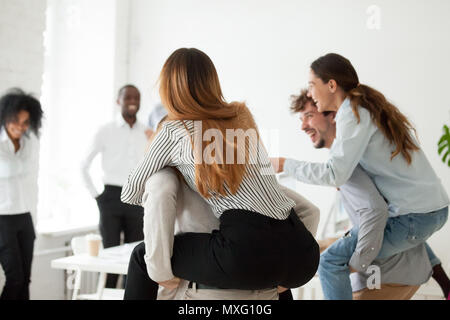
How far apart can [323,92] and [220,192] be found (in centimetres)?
102

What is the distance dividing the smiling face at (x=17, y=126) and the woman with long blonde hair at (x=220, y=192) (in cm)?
226

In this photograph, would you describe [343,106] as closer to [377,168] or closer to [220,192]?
[377,168]

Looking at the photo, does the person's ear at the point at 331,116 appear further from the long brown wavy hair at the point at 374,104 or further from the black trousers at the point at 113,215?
the black trousers at the point at 113,215

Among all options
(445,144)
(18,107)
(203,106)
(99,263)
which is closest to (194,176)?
(203,106)

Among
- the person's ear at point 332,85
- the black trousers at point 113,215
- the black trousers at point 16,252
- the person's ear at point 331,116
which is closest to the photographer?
the person's ear at point 332,85

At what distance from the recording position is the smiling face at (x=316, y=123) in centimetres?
287

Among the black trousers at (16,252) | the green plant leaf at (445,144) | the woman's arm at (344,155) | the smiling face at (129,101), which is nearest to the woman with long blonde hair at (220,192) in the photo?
the woman's arm at (344,155)

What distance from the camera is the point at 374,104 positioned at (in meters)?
2.20

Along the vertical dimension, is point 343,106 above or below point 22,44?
below

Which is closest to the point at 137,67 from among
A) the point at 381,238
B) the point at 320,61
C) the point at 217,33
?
the point at 217,33

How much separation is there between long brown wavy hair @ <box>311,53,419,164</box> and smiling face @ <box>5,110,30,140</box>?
2163mm

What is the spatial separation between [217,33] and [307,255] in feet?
13.7

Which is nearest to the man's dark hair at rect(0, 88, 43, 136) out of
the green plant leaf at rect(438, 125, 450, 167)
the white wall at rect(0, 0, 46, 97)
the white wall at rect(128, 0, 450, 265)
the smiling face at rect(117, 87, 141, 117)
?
the white wall at rect(0, 0, 46, 97)

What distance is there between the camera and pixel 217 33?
17.7 feet
